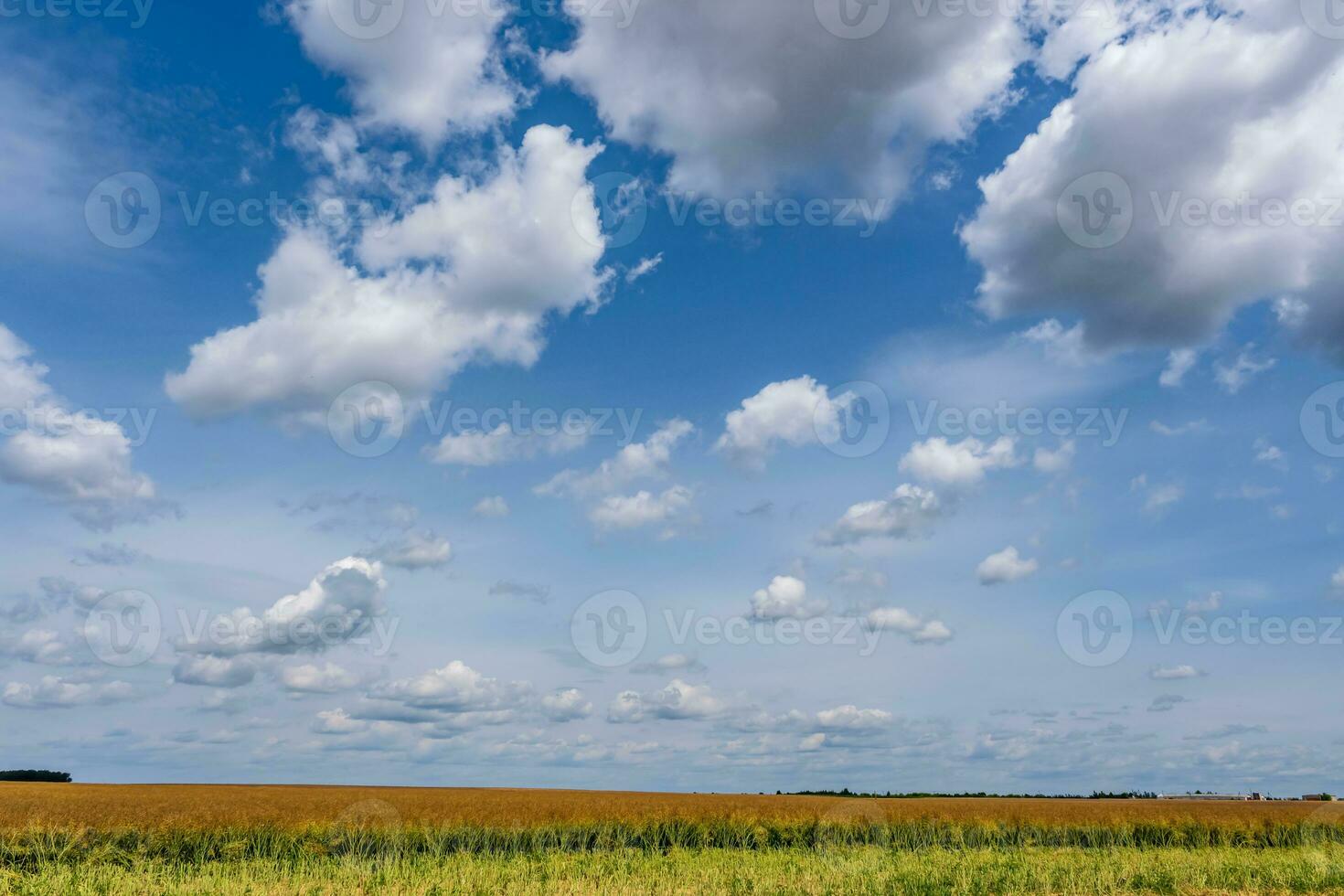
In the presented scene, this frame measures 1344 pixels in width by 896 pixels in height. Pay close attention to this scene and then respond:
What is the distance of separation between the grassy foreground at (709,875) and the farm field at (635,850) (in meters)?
0.10

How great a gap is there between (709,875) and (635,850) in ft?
23.8

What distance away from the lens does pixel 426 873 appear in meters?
23.1

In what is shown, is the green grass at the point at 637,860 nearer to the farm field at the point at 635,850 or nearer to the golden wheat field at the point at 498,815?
the farm field at the point at 635,850

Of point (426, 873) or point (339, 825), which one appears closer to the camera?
point (426, 873)

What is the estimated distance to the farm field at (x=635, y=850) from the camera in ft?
69.2

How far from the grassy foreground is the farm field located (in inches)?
4.0

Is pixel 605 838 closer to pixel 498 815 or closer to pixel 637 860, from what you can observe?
pixel 498 815

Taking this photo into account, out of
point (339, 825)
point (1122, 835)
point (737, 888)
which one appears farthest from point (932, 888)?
point (1122, 835)

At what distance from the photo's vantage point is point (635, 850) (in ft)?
95.9

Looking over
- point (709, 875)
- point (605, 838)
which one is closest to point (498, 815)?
point (605, 838)

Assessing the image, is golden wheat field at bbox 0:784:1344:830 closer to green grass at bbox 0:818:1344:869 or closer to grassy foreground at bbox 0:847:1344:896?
green grass at bbox 0:818:1344:869

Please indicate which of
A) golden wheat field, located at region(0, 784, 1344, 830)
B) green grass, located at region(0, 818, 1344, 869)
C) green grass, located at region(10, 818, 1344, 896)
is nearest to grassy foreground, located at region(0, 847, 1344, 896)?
green grass, located at region(10, 818, 1344, 896)

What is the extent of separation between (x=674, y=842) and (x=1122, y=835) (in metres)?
19.6

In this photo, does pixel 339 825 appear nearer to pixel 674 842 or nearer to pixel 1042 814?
pixel 674 842
